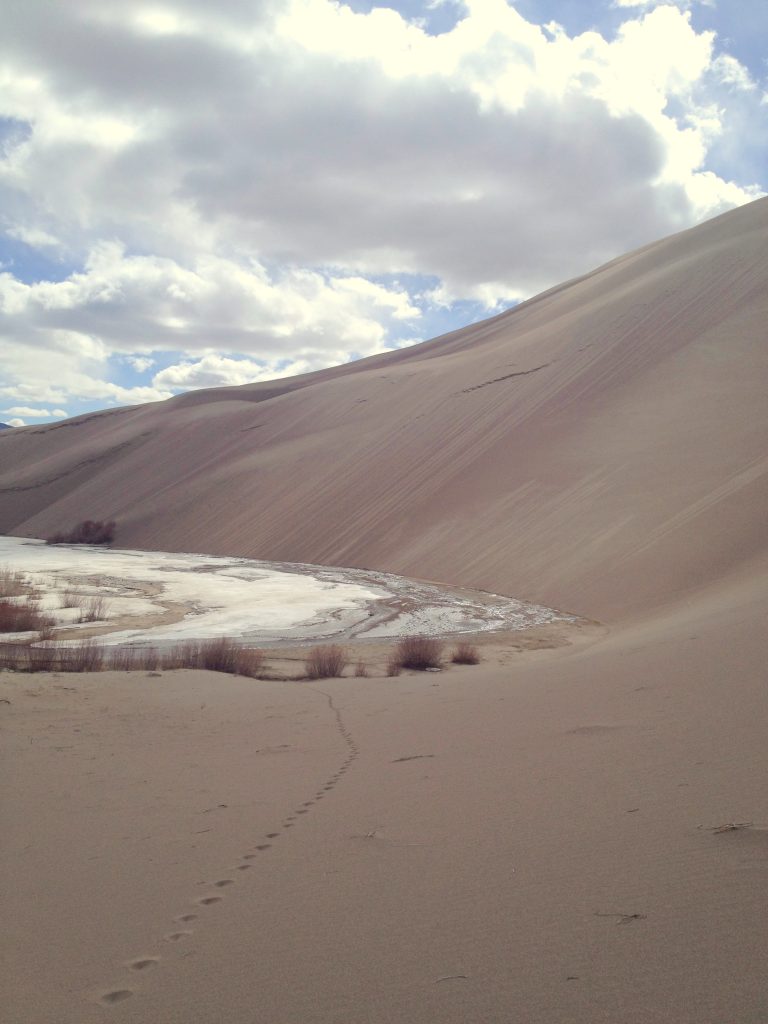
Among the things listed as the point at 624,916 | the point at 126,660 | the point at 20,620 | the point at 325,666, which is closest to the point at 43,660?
the point at 126,660

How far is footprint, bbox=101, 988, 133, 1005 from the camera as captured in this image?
289 cm

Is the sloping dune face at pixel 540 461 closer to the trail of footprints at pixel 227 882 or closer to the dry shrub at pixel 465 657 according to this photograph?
the dry shrub at pixel 465 657

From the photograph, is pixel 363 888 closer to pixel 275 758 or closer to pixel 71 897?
pixel 71 897

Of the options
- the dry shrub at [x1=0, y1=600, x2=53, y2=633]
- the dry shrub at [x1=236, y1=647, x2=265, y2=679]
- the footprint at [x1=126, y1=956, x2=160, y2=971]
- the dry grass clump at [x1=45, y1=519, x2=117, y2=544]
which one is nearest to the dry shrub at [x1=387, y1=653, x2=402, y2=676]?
the dry shrub at [x1=236, y1=647, x2=265, y2=679]

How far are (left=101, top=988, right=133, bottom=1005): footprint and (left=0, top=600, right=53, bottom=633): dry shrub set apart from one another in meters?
14.2

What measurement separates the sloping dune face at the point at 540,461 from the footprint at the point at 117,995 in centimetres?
1564

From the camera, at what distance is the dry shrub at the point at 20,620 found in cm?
1609

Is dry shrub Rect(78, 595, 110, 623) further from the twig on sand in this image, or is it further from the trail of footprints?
the twig on sand

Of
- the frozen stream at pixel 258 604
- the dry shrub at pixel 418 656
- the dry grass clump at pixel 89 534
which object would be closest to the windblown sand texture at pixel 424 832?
the dry shrub at pixel 418 656

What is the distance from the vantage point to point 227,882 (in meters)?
3.89

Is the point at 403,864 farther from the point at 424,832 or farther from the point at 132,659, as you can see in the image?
the point at 132,659

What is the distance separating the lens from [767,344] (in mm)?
29328

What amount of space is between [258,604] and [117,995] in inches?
720

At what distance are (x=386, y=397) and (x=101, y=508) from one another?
1998 cm
